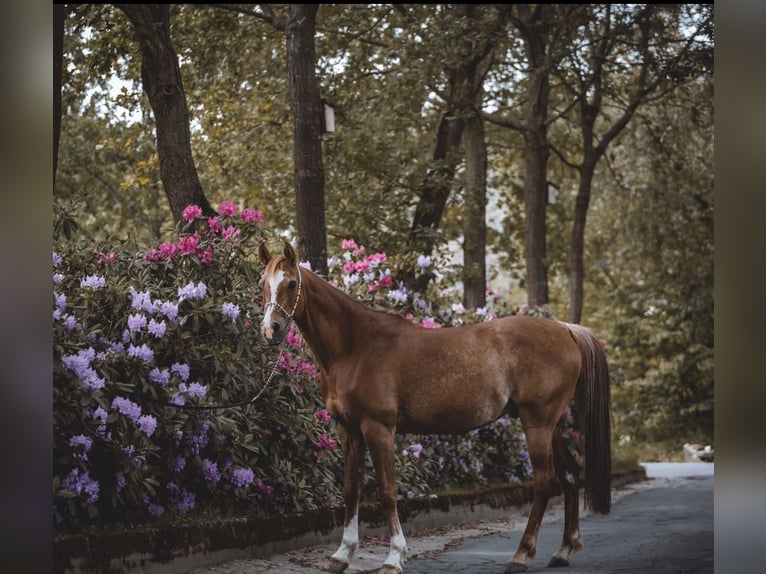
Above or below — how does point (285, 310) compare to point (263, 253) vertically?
below

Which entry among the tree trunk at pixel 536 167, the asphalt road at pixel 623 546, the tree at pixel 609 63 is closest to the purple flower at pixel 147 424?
the asphalt road at pixel 623 546

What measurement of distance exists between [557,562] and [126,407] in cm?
348

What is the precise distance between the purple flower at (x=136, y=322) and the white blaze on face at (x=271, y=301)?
104 centimetres

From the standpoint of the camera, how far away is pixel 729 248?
11.8ft

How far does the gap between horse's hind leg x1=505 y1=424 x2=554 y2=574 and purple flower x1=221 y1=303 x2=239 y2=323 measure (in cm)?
246

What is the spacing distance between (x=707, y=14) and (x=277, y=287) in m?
18.1

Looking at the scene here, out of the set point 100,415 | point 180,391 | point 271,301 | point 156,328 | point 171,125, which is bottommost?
point 100,415

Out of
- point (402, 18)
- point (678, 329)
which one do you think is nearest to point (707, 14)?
point (402, 18)

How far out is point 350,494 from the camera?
8.38 metres

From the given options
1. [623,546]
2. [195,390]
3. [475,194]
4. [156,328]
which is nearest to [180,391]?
[195,390]

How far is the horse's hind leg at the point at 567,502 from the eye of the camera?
8.80 m

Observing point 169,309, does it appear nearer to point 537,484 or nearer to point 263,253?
point 263,253

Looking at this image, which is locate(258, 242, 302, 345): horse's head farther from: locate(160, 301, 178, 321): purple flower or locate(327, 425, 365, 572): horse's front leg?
locate(327, 425, 365, 572): horse's front leg

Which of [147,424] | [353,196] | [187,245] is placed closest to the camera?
[147,424]
